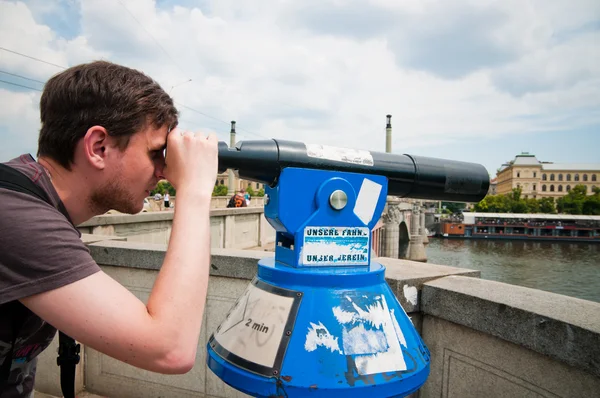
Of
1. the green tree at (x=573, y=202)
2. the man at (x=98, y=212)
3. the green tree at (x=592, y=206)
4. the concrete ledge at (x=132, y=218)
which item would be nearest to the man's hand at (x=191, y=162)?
the man at (x=98, y=212)

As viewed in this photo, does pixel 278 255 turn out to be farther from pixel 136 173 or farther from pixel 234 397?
pixel 234 397

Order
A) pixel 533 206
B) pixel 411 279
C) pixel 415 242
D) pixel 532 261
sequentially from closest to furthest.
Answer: pixel 411 279
pixel 415 242
pixel 532 261
pixel 533 206

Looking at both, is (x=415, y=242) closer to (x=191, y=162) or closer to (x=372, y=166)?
(x=372, y=166)

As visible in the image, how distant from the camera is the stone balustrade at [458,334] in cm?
174

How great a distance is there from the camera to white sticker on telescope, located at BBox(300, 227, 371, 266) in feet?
4.66

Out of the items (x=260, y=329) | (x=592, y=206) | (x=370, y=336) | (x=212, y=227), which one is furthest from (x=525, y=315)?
(x=592, y=206)

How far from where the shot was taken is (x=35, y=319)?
1264mm

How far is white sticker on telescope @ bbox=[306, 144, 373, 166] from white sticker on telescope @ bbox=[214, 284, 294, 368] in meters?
0.50

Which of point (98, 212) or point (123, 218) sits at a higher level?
point (98, 212)

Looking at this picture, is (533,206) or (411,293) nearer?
(411,293)

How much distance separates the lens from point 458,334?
224 centimetres

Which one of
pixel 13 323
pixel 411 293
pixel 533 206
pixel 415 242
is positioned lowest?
pixel 415 242

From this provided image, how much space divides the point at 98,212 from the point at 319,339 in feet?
2.75

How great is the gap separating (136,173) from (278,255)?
1.90 ft
